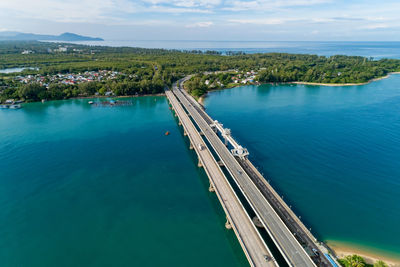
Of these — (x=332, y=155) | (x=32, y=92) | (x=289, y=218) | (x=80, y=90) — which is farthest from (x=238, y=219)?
(x=32, y=92)

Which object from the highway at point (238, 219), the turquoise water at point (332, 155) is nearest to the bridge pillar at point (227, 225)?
the highway at point (238, 219)

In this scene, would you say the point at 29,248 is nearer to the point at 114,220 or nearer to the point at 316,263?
the point at 114,220

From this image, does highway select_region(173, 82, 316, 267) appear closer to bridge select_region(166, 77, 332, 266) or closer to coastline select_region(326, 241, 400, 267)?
bridge select_region(166, 77, 332, 266)

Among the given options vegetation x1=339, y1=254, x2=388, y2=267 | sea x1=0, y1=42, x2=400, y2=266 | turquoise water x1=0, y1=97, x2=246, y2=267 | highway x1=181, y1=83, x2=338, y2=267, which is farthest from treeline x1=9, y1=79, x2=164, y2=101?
vegetation x1=339, y1=254, x2=388, y2=267

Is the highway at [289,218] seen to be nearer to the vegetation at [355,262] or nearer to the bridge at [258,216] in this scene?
the bridge at [258,216]

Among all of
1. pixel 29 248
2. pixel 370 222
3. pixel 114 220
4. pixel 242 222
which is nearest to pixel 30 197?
pixel 29 248

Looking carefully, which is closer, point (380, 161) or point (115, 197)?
point (115, 197)

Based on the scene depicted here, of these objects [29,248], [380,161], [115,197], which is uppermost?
[380,161]
